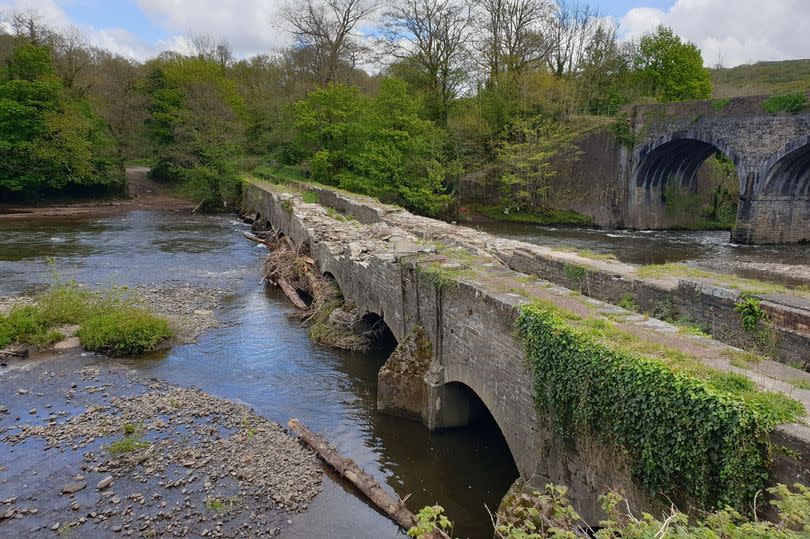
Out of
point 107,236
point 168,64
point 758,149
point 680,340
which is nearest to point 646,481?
point 680,340

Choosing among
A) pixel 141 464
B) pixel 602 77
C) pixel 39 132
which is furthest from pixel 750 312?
pixel 39 132

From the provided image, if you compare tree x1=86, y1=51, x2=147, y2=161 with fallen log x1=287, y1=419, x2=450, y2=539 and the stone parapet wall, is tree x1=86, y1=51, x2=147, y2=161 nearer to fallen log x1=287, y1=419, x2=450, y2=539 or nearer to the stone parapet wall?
the stone parapet wall

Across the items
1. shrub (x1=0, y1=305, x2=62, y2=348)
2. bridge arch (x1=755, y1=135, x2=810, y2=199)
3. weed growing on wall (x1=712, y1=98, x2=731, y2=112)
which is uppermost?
weed growing on wall (x1=712, y1=98, x2=731, y2=112)

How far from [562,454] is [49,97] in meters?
41.4

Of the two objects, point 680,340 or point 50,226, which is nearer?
point 680,340

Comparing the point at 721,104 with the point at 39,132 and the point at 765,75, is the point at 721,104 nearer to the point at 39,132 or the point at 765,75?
the point at 39,132

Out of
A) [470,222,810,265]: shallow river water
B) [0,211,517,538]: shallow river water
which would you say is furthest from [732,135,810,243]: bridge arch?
[0,211,517,538]: shallow river water

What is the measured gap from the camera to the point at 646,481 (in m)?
5.41

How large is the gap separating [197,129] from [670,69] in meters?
33.1

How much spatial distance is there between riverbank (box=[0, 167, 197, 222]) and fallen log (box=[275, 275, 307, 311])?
23183mm

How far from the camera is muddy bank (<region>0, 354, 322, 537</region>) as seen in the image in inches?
292

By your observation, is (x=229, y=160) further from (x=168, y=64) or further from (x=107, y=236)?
(x=168, y=64)

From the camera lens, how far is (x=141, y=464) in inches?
340

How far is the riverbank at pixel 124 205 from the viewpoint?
117ft
